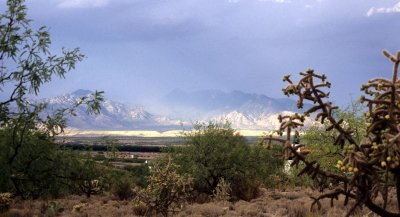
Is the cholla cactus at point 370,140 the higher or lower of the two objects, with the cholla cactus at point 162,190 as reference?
higher

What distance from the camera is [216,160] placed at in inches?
1192

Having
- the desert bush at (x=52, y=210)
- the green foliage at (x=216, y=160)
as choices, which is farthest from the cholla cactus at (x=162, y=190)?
the green foliage at (x=216, y=160)

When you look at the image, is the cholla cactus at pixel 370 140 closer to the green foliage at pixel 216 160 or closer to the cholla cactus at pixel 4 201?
the cholla cactus at pixel 4 201

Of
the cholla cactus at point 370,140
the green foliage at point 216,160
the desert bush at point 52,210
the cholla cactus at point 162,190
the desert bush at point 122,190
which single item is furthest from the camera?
the green foliage at point 216,160

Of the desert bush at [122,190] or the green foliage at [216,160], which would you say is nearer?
the desert bush at [122,190]

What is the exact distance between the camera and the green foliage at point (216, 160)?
29.7 metres

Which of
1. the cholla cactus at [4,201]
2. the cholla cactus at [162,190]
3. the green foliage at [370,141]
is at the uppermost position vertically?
the green foliage at [370,141]

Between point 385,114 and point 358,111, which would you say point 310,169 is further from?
point 358,111

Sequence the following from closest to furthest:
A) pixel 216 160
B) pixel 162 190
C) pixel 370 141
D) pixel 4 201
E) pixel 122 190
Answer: pixel 370 141 → pixel 162 190 → pixel 4 201 → pixel 122 190 → pixel 216 160

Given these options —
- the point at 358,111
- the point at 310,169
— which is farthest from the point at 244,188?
the point at 310,169

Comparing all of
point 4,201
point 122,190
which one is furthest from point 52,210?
point 122,190

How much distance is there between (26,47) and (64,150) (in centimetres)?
348

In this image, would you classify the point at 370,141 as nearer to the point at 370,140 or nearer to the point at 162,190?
the point at 370,140

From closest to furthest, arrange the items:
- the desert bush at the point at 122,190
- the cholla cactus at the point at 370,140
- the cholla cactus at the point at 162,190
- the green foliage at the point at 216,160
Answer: the cholla cactus at the point at 370,140, the cholla cactus at the point at 162,190, the desert bush at the point at 122,190, the green foliage at the point at 216,160
